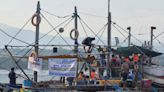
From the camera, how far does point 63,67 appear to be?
22.5 meters

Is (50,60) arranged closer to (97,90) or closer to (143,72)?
(97,90)

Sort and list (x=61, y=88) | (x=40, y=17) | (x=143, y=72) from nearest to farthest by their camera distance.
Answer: (x=61, y=88), (x=40, y=17), (x=143, y=72)

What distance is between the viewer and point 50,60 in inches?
898

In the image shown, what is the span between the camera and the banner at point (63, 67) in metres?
22.2

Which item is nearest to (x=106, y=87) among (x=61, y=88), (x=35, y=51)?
(x=61, y=88)

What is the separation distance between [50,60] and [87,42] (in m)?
2.73

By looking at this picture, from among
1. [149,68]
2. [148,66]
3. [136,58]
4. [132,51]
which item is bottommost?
[149,68]

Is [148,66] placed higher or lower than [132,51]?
lower

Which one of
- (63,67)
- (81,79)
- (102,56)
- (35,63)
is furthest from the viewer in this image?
(102,56)

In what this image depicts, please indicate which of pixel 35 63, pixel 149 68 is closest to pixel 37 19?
pixel 35 63

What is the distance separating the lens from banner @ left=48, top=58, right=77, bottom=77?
22194mm

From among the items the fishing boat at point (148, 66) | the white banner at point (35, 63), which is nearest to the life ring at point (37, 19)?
the white banner at point (35, 63)

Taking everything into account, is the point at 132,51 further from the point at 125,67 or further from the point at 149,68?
the point at 125,67

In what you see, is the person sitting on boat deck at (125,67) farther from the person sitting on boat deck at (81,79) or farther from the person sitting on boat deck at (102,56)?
the person sitting on boat deck at (81,79)
